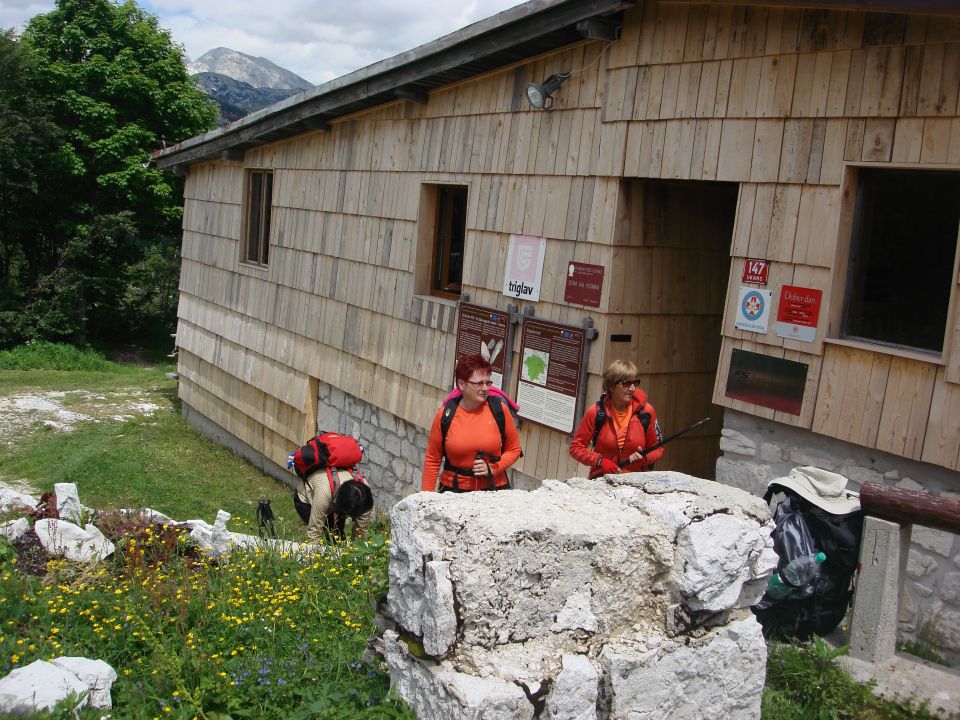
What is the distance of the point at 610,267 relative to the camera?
22.7 ft

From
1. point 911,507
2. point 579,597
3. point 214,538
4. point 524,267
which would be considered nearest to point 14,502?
point 214,538

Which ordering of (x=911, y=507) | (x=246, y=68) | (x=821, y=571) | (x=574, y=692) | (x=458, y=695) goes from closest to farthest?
(x=458, y=695), (x=574, y=692), (x=911, y=507), (x=821, y=571), (x=246, y=68)

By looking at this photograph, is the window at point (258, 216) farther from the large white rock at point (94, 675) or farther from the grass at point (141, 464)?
the large white rock at point (94, 675)

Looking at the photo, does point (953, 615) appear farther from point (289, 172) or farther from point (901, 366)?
point (289, 172)

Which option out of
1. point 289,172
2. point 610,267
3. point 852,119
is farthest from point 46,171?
point 852,119

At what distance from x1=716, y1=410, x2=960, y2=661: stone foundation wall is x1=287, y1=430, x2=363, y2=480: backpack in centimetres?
274

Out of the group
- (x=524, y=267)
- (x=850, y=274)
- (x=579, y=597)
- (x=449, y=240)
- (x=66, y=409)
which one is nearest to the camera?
(x=579, y=597)

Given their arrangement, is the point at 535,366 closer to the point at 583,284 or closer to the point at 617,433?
the point at 583,284

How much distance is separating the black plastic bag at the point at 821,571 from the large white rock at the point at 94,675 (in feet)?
10.0

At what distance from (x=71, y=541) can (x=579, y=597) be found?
4.07 metres

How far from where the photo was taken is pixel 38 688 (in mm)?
3818

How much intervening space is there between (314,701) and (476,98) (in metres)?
5.95

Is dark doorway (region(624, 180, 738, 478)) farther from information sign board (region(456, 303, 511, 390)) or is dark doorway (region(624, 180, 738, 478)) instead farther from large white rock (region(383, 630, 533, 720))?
large white rock (region(383, 630, 533, 720))

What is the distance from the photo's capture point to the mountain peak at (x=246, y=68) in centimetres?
17300
